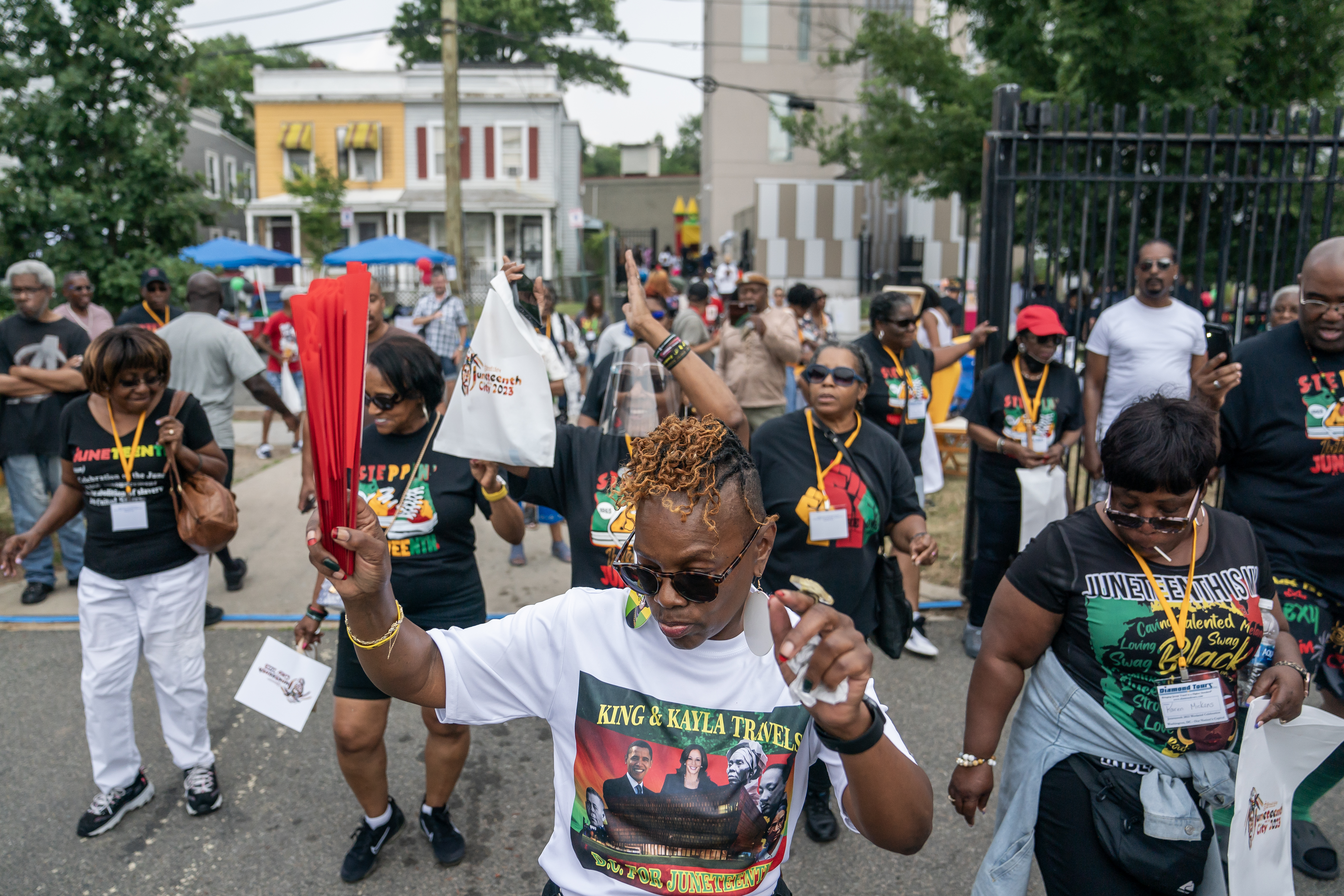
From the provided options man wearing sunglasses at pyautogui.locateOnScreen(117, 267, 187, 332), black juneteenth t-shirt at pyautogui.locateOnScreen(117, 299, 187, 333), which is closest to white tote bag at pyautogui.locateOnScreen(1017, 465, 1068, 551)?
black juneteenth t-shirt at pyautogui.locateOnScreen(117, 299, 187, 333)

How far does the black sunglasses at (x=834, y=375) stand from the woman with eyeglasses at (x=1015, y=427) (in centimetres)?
181

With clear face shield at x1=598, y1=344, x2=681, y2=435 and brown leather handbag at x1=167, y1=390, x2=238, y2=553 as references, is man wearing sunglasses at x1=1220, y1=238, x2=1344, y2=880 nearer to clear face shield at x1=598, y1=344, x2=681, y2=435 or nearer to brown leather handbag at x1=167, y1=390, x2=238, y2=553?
clear face shield at x1=598, y1=344, x2=681, y2=435

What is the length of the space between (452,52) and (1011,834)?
1464 cm

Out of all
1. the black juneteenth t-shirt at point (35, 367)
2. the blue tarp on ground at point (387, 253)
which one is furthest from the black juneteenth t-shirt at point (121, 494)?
the blue tarp on ground at point (387, 253)

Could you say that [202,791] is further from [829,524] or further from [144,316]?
[144,316]

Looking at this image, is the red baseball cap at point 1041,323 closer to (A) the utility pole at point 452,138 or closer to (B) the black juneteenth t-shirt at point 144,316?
(B) the black juneteenth t-shirt at point 144,316

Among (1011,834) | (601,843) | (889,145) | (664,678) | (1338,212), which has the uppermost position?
(889,145)

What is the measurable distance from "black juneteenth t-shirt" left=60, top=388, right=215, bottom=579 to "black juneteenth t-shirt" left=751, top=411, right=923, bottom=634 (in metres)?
2.39

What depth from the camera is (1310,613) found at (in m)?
3.30

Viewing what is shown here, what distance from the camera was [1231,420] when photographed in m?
3.48

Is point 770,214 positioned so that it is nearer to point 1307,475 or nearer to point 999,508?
point 999,508

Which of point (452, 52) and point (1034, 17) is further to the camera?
point (452, 52)

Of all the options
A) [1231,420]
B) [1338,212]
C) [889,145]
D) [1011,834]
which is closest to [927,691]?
[1231,420]

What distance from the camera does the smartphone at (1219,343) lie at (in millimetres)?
3469
